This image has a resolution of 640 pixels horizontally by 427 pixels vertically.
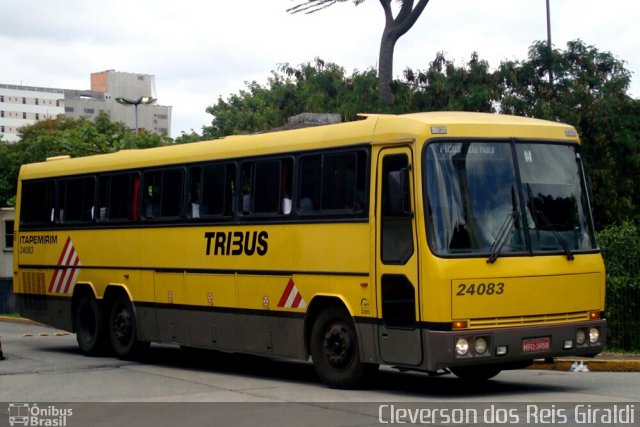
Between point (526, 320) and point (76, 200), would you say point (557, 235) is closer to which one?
point (526, 320)

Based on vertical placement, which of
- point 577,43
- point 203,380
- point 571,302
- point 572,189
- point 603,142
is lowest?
point 203,380

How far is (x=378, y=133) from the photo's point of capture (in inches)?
555

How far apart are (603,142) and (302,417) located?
64.3 feet

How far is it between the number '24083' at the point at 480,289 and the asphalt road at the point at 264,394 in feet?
3.77

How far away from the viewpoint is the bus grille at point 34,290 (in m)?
21.8

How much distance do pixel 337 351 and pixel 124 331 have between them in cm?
602

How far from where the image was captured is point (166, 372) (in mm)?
17500

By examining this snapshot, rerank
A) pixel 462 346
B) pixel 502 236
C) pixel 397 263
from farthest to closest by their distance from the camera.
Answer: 1. pixel 397 263
2. pixel 502 236
3. pixel 462 346

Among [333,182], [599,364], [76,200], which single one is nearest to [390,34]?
[76,200]

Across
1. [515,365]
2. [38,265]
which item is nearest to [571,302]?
[515,365]

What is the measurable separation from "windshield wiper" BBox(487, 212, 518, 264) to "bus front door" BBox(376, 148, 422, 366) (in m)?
0.84

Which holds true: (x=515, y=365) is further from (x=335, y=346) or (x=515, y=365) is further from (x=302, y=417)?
(x=302, y=417)

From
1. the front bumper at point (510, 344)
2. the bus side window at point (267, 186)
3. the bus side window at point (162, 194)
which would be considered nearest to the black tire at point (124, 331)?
the bus side window at point (162, 194)

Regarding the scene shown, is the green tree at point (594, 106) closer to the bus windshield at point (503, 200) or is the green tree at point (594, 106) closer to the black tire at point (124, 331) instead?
the black tire at point (124, 331)
